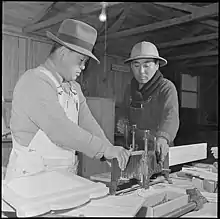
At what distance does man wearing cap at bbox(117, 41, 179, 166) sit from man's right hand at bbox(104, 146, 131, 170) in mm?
95

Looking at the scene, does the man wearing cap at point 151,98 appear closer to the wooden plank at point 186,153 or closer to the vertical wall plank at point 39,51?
the wooden plank at point 186,153

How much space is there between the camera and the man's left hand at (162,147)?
3.98 ft

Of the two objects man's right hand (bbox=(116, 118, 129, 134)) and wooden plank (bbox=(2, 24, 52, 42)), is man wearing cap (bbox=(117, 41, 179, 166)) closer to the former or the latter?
Answer: man's right hand (bbox=(116, 118, 129, 134))

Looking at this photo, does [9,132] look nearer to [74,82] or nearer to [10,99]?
[10,99]

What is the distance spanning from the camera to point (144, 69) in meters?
1.20

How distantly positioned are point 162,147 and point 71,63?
0.49m

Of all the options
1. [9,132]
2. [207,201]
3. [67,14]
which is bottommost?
[207,201]

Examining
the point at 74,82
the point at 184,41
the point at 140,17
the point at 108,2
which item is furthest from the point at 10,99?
the point at 184,41

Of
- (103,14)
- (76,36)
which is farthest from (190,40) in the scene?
(76,36)

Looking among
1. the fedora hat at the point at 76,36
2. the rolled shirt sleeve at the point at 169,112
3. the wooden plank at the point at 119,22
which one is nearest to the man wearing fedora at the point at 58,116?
the fedora hat at the point at 76,36

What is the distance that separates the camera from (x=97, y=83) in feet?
3.60

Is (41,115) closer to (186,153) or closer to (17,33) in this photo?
(17,33)

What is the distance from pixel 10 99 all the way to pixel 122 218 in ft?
1.56

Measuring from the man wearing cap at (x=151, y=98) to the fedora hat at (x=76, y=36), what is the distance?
0.19 metres
